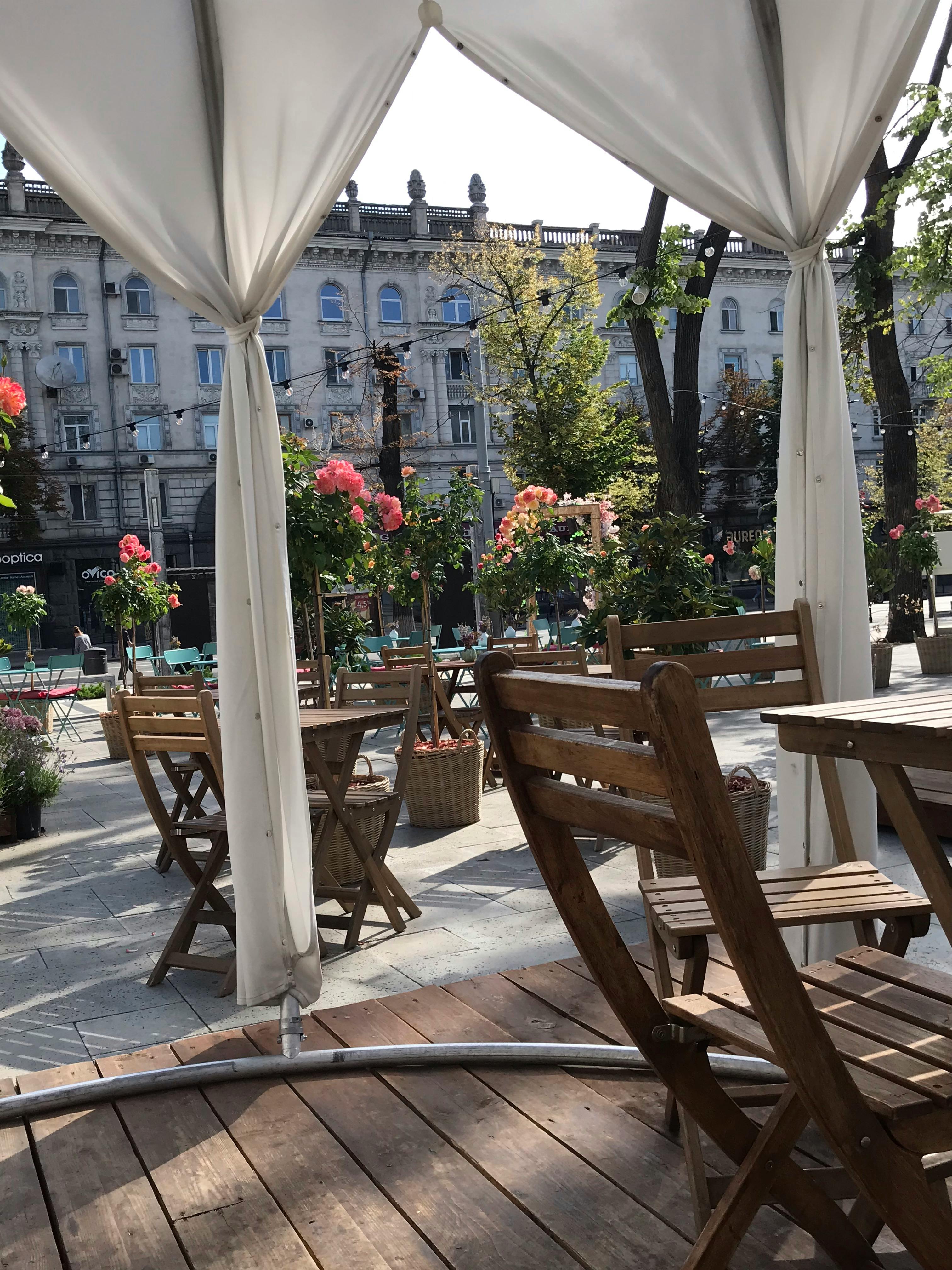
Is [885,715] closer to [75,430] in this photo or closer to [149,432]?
[149,432]

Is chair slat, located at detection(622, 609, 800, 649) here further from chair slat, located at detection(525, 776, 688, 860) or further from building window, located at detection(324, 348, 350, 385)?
building window, located at detection(324, 348, 350, 385)

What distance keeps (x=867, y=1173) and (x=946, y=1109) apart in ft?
0.42

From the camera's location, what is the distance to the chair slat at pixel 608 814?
134 cm

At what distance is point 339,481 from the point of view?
601cm

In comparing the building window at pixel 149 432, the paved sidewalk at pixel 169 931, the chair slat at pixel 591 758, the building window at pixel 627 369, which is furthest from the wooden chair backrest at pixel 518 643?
the building window at pixel 627 369

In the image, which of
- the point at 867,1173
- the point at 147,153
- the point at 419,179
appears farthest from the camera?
the point at 419,179

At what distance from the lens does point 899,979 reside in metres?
1.80

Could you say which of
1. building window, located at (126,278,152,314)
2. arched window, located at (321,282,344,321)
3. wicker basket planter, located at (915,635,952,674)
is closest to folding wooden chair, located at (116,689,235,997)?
wicker basket planter, located at (915,635,952,674)

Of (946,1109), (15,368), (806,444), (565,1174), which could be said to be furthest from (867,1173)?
(15,368)

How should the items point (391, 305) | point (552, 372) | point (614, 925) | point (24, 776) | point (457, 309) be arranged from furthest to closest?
point (457, 309) < point (391, 305) < point (552, 372) < point (24, 776) < point (614, 925)

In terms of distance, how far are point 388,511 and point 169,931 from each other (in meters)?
3.46

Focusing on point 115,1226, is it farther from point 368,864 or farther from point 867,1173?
point 368,864

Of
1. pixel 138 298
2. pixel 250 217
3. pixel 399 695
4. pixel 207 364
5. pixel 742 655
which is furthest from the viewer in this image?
pixel 207 364

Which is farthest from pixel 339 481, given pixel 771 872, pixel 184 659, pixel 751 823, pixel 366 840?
pixel 184 659
